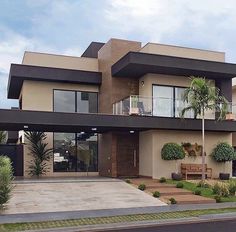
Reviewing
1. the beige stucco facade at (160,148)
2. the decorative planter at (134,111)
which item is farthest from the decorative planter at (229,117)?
the decorative planter at (134,111)

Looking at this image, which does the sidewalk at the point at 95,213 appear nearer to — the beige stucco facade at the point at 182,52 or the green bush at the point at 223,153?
the green bush at the point at 223,153

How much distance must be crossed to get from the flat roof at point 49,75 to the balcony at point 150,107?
3650 mm

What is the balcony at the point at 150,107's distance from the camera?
85.1 ft

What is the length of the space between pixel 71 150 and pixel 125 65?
7.86m

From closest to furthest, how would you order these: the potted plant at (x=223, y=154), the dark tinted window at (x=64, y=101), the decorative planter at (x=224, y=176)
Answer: the decorative planter at (x=224, y=176), the potted plant at (x=223, y=154), the dark tinted window at (x=64, y=101)

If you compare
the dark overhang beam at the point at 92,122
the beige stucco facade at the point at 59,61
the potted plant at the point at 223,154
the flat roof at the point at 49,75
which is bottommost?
the potted plant at the point at 223,154

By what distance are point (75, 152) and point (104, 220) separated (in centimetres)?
1611

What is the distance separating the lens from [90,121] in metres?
24.9

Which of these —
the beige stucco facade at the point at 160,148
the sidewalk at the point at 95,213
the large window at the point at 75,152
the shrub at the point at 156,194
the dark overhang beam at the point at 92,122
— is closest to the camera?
the sidewalk at the point at 95,213

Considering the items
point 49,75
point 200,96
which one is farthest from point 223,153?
point 49,75

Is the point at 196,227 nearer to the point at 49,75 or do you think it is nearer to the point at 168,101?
the point at 168,101

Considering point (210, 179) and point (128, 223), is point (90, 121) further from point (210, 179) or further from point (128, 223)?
point (128, 223)

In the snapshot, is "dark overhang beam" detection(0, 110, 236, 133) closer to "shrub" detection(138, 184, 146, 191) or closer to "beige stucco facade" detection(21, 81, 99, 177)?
"beige stucco facade" detection(21, 81, 99, 177)

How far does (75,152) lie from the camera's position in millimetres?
30266
